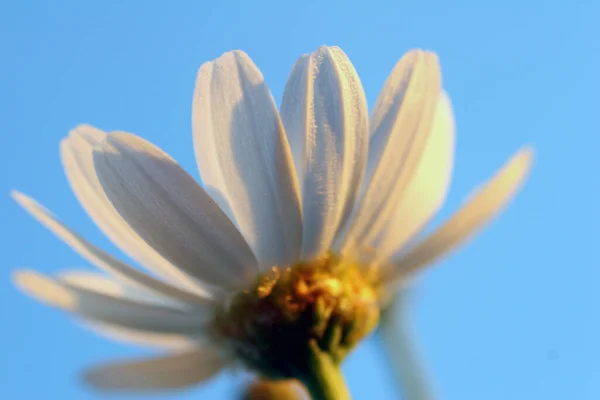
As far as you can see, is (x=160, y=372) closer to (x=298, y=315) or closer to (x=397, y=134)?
(x=298, y=315)

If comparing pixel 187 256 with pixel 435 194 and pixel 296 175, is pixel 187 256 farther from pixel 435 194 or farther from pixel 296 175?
pixel 435 194

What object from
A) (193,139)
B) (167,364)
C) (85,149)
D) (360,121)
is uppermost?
(85,149)

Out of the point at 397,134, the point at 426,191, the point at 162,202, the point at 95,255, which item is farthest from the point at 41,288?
the point at 426,191

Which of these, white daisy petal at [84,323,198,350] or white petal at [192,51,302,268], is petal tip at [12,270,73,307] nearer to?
white daisy petal at [84,323,198,350]

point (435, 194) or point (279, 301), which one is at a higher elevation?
point (435, 194)

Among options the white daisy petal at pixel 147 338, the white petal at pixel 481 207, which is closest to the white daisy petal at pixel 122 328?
the white daisy petal at pixel 147 338

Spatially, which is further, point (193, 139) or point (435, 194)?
point (435, 194)

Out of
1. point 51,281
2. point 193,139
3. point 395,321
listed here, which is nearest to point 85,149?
point 193,139
